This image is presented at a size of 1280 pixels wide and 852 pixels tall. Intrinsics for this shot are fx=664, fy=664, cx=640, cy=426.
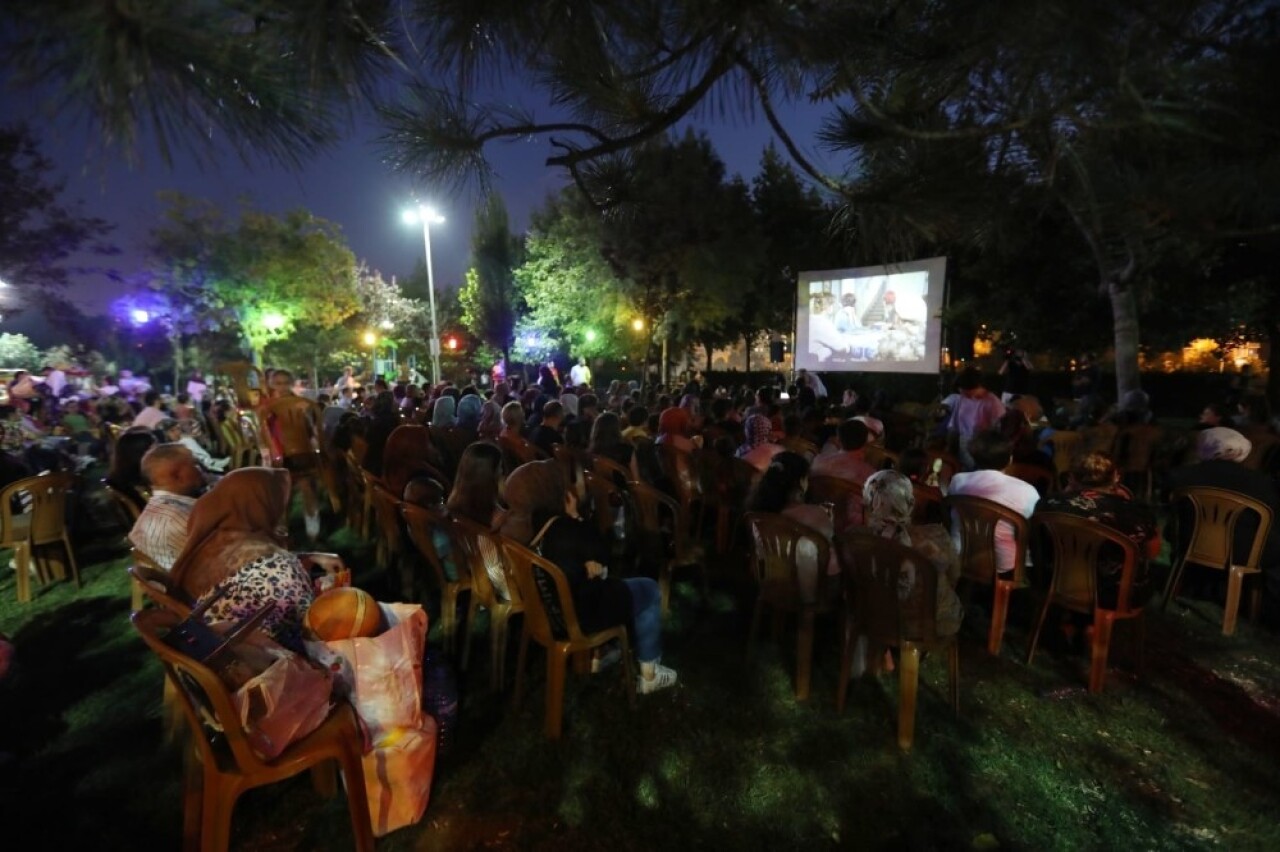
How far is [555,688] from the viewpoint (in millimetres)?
2996

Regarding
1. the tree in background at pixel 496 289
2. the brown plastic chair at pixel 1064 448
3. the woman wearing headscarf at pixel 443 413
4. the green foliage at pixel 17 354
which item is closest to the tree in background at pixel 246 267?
the green foliage at pixel 17 354

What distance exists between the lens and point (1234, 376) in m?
17.8

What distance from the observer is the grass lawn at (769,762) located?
247 centimetres

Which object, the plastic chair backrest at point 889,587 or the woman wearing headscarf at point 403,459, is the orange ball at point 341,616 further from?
the woman wearing headscarf at point 403,459

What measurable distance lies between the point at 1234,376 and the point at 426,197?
74.0 feet

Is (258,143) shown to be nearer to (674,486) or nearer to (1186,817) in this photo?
(1186,817)

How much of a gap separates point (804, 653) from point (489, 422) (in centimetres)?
568

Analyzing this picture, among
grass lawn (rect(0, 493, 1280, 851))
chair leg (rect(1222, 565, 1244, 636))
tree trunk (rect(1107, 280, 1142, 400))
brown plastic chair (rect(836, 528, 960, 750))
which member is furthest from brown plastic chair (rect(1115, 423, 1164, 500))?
brown plastic chair (rect(836, 528, 960, 750))

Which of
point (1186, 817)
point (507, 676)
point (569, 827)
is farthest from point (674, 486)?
point (1186, 817)

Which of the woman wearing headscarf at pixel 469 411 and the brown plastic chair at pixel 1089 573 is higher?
the woman wearing headscarf at pixel 469 411

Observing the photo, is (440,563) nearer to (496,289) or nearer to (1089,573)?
(1089,573)

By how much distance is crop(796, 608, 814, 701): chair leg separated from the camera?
3.28 m

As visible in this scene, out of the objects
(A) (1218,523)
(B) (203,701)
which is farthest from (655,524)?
(A) (1218,523)

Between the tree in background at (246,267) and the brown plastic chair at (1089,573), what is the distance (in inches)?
997
